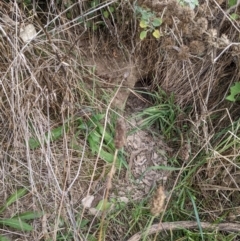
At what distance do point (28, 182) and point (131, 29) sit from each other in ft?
2.65

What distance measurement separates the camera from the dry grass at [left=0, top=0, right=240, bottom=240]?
202cm

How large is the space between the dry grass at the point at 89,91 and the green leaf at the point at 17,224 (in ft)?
0.11

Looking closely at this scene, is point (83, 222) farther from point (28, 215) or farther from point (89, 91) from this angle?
point (89, 91)

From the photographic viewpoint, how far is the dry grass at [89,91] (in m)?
2.02

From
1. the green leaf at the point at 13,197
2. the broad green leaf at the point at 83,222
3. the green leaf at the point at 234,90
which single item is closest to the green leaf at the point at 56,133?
the green leaf at the point at 13,197

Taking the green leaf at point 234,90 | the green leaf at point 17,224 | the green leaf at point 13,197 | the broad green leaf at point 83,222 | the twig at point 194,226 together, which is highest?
the green leaf at point 234,90

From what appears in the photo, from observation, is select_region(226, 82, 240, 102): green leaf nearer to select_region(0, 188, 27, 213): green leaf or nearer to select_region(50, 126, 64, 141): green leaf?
select_region(50, 126, 64, 141): green leaf

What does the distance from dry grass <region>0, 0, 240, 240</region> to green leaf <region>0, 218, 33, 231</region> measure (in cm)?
3

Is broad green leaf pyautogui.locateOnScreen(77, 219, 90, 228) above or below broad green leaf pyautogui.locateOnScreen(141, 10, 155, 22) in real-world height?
below

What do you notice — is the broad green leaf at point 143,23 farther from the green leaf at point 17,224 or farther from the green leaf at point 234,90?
the green leaf at point 17,224

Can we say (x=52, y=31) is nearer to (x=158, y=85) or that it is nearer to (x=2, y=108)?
(x=2, y=108)

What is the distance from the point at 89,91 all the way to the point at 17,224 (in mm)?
656

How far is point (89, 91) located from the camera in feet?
7.34

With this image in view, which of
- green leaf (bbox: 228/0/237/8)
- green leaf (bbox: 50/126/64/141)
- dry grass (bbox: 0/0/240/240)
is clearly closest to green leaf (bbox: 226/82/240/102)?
dry grass (bbox: 0/0/240/240)
